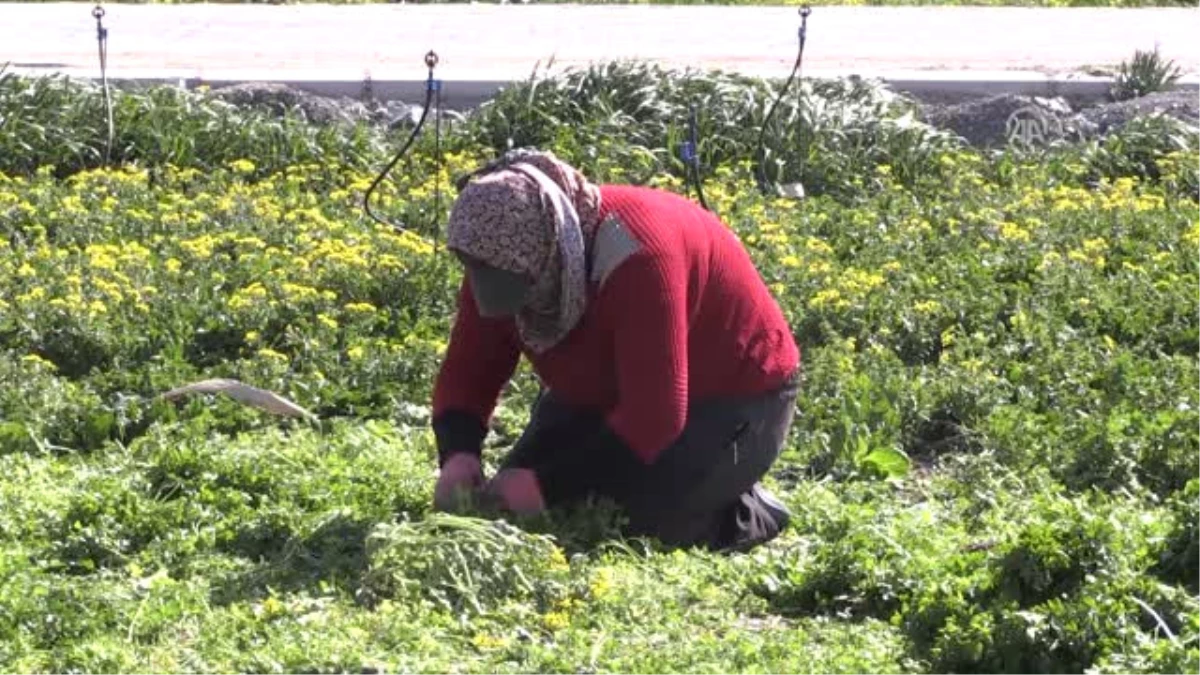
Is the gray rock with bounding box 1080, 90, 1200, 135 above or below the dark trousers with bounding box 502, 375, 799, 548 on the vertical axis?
above

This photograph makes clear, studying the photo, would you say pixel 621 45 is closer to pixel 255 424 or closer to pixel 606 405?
pixel 255 424

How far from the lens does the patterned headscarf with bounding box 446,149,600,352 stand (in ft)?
20.0

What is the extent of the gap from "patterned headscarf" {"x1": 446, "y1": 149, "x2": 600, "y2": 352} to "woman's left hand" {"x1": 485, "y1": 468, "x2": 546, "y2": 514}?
376 mm

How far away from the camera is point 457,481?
6488 millimetres

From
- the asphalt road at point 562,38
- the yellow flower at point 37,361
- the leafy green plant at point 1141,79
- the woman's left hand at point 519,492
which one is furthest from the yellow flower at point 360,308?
the leafy green plant at point 1141,79

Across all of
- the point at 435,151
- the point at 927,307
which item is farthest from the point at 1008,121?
the point at 927,307

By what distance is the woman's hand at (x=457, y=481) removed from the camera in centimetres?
641

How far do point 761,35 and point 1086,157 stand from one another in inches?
193

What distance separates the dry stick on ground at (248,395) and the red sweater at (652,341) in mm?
1157

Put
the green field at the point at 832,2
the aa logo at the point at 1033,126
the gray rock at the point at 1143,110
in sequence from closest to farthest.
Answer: the aa logo at the point at 1033,126, the gray rock at the point at 1143,110, the green field at the point at 832,2

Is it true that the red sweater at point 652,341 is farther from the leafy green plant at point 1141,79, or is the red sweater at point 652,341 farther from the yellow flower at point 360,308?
the leafy green plant at point 1141,79

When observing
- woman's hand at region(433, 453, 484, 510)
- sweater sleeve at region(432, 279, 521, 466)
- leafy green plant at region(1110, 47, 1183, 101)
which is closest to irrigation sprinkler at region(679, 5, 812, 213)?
leafy green plant at region(1110, 47, 1183, 101)

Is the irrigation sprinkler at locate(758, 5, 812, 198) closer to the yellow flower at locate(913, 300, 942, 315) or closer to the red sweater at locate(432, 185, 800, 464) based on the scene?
the yellow flower at locate(913, 300, 942, 315)

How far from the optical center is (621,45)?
15406 mm
